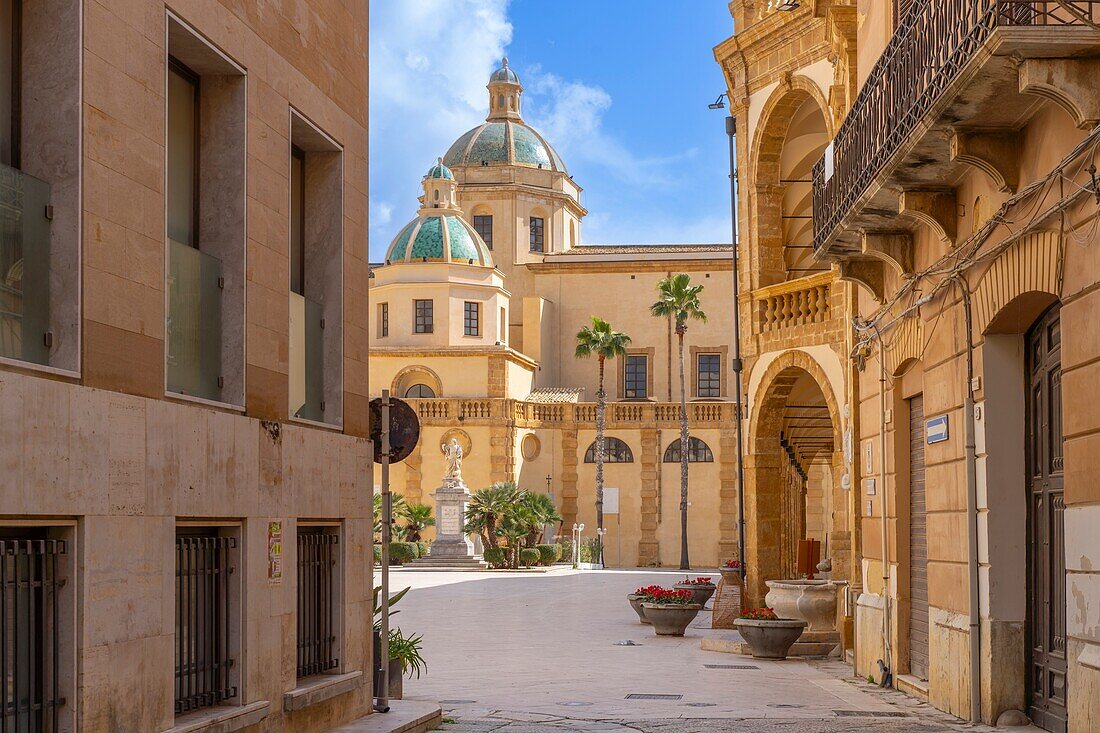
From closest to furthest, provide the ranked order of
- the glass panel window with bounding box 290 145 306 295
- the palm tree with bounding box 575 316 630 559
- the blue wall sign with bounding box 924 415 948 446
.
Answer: the glass panel window with bounding box 290 145 306 295 → the blue wall sign with bounding box 924 415 948 446 → the palm tree with bounding box 575 316 630 559

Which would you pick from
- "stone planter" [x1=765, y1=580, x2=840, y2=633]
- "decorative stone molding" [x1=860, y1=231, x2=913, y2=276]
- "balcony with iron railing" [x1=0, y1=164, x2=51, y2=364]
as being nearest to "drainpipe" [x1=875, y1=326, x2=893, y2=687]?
"decorative stone molding" [x1=860, y1=231, x2=913, y2=276]

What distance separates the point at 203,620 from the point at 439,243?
59229 millimetres

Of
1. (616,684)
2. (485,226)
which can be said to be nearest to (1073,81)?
(616,684)

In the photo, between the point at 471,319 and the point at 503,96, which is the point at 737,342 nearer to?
the point at 471,319

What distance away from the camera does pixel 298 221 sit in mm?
12336

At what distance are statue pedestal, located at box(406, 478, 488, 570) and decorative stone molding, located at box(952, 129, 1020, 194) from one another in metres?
48.9

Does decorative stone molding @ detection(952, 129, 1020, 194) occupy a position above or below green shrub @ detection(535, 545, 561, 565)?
above

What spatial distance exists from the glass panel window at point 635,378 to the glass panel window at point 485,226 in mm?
9295

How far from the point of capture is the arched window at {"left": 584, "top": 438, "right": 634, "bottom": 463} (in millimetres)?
69625

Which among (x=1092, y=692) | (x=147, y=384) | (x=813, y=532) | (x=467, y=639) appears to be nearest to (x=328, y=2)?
(x=147, y=384)

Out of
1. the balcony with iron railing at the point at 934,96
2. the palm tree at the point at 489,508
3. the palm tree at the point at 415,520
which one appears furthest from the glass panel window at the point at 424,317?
the balcony with iron railing at the point at 934,96

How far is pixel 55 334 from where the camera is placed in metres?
7.86

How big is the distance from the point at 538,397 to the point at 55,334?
207 feet

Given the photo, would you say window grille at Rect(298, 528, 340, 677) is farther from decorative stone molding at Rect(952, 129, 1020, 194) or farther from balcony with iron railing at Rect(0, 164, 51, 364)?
decorative stone molding at Rect(952, 129, 1020, 194)
